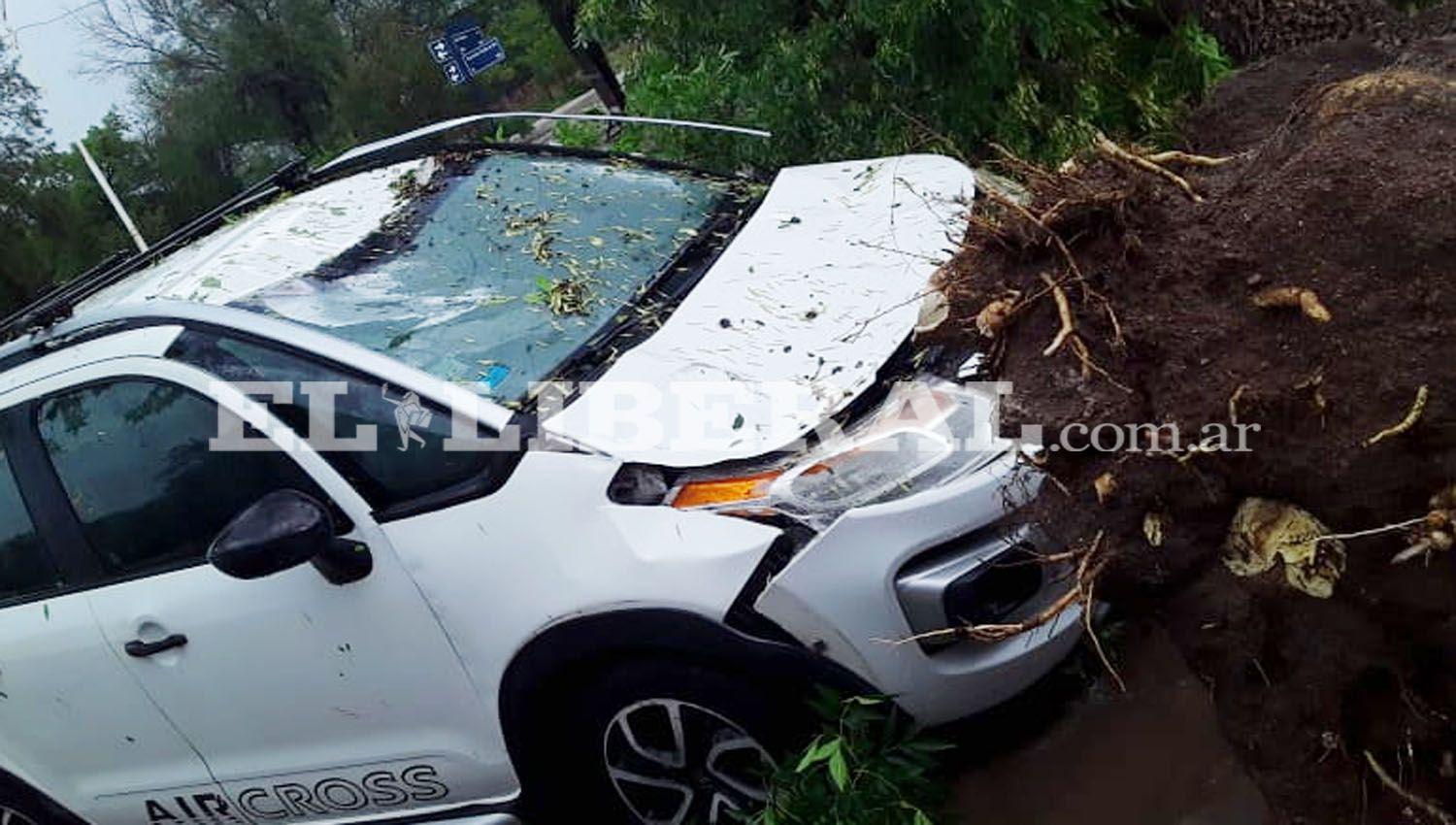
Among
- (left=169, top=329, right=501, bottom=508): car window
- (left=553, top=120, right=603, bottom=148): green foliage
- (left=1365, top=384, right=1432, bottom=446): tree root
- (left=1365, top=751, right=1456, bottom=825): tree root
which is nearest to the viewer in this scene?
(left=1365, top=384, right=1432, bottom=446): tree root

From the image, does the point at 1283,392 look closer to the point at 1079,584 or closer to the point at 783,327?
the point at 1079,584

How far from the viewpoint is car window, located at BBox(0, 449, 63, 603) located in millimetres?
3678

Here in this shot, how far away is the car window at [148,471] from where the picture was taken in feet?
11.1

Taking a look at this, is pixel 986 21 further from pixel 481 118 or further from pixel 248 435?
pixel 248 435

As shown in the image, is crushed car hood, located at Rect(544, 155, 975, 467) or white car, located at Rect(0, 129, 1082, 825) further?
crushed car hood, located at Rect(544, 155, 975, 467)

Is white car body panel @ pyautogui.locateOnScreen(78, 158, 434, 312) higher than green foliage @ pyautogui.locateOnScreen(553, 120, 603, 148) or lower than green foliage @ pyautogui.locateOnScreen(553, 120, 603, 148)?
higher

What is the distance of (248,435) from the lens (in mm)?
3338

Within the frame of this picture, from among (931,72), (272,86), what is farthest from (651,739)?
(272,86)

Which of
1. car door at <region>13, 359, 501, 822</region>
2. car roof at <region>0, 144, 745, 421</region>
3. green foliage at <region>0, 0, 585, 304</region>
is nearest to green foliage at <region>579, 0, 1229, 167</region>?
car roof at <region>0, 144, 745, 421</region>

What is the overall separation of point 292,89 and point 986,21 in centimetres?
3009

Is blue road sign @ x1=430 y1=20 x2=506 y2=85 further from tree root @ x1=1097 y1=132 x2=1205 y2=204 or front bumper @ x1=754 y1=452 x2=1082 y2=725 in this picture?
tree root @ x1=1097 y1=132 x2=1205 y2=204

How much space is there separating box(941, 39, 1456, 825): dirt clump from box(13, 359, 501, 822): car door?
1.57 meters

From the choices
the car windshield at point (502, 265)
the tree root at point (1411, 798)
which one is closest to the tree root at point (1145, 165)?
the tree root at point (1411, 798)

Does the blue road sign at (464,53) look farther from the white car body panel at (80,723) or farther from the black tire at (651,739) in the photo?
the black tire at (651,739)
